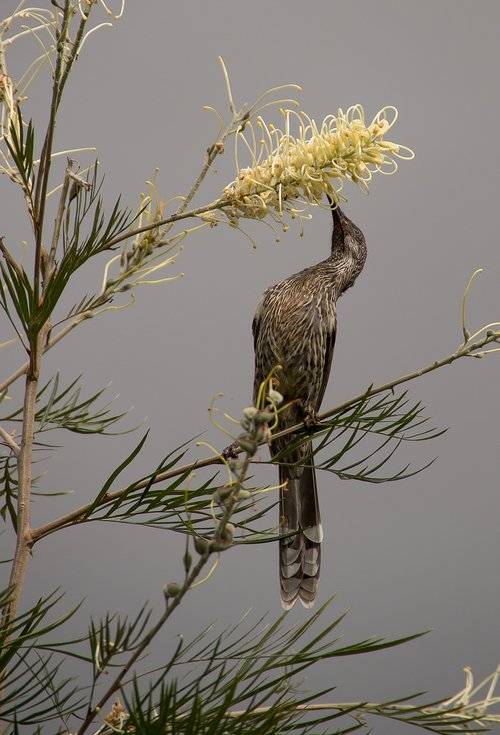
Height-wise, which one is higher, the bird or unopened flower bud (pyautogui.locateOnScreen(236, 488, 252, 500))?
the bird

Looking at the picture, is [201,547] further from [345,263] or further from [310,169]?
[345,263]

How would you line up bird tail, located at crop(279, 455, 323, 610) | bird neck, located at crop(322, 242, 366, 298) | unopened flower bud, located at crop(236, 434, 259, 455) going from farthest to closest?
bird neck, located at crop(322, 242, 366, 298) < bird tail, located at crop(279, 455, 323, 610) < unopened flower bud, located at crop(236, 434, 259, 455)

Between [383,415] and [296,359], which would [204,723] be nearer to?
[383,415]

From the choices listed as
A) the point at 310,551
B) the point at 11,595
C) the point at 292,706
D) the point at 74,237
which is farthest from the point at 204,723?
the point at 310,551

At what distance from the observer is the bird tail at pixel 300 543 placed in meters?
1.73

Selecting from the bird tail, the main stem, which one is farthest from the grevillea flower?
the bird tail

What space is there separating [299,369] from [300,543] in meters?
0.35

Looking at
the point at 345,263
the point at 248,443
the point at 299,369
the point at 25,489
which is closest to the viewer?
the point at 248,443

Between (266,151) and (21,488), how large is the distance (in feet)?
1.81

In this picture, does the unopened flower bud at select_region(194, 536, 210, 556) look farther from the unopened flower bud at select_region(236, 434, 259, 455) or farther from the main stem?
the main stem

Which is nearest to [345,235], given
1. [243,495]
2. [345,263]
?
[345,263]

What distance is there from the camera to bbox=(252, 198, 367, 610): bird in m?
1.73

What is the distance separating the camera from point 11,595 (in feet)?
3.34

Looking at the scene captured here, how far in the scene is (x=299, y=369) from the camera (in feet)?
5.69
